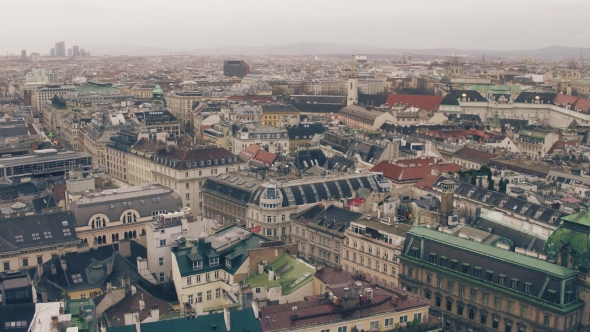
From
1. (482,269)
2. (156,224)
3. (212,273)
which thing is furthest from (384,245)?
(156,224)

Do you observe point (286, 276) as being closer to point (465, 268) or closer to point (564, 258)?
point (465, 268)

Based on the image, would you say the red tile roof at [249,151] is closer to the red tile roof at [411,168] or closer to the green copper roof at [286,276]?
the red tile roof at [411,168]

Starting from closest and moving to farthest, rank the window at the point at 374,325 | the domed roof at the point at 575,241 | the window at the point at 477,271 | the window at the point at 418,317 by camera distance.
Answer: the window at the point at 374,325 → the window at the point at 418,317 → the domed roof at the point at 575,241 → the window at the point at 477,271

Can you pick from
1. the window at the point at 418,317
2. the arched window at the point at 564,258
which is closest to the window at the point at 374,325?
the window at the point at 418,317

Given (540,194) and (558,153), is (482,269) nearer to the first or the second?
(540,194)

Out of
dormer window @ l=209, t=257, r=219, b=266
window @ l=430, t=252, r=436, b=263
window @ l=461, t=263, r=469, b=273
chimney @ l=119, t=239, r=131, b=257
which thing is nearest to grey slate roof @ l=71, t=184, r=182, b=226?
chimney @ l=119, t=239, r=131, b=257
